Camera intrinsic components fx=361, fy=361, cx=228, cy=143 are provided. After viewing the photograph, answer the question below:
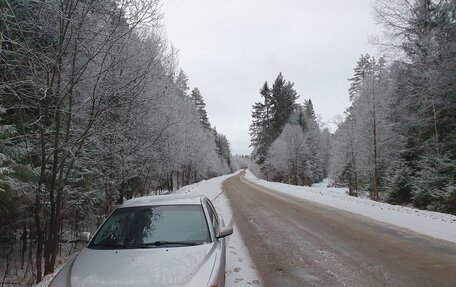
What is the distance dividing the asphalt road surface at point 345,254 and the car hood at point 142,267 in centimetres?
250

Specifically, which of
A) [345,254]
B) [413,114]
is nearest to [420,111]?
[413,114]

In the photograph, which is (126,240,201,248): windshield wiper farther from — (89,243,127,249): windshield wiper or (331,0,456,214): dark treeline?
(331,0,456,214): dark treeline

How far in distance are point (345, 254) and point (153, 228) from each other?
490 cm

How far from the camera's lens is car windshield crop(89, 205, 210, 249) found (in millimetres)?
4707

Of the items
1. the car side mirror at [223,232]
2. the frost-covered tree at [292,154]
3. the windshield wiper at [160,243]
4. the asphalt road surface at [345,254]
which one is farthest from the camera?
the frost-covered tree at [292,154]

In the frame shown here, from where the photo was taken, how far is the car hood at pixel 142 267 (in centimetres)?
349

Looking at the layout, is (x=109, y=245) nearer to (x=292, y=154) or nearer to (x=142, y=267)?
(x=142, y=267)

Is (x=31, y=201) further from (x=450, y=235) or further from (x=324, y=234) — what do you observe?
(x=450, y=235)

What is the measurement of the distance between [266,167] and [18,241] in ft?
201

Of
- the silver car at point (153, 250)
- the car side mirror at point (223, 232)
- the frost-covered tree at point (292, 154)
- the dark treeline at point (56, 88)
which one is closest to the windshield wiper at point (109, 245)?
the silver car at point (153, 250)

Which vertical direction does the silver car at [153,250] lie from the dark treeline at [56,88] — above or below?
below

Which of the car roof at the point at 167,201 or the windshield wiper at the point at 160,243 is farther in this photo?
the car roof at the point at 167,201

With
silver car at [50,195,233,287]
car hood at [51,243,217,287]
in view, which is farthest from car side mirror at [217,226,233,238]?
car hood at [51,243,217,287]

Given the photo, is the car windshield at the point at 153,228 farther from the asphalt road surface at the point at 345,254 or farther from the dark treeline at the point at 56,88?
the dark treeline at the point at 56,88
